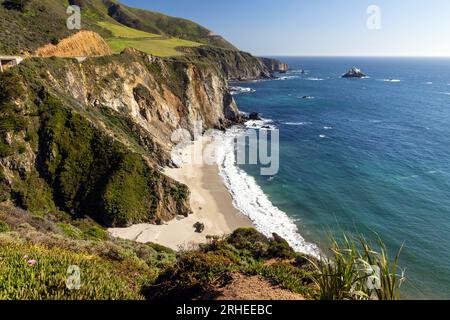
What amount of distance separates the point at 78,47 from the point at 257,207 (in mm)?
38428

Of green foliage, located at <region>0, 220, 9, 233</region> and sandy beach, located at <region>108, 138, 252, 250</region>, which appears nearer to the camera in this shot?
green foliage, located at <region>0, 220, 9, 233</region>

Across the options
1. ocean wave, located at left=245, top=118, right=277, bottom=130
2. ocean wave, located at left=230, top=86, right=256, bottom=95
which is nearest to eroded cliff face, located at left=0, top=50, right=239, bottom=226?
ocean wave, located at left=245, top=118, right=277, bottom=130

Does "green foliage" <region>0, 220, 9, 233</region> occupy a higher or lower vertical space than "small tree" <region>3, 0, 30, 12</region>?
lower

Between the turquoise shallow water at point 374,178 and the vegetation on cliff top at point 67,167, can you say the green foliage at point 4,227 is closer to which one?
the vegetation on cliff top at point 67,167

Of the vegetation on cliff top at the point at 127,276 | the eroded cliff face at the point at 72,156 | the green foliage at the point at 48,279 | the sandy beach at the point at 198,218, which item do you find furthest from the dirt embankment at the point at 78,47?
the green foliage at the point at 48,279

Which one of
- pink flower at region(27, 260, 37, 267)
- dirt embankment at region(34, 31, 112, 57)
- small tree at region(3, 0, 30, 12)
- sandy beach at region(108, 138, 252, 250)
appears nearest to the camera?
→ pink flower at region(27, 260, 37, 267)

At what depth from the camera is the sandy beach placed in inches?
1211

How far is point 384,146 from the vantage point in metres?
59.4

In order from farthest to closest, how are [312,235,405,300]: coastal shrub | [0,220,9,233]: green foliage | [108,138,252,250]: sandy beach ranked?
[108,138,252,250]: sandy beach, [0,220,9,233]: green foliage, [312,235,405,300]: coastal shrub

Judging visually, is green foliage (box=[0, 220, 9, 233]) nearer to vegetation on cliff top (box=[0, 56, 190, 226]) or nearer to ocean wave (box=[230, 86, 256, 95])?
vegetation on cliff top (box=[0, 56, 190, 226])

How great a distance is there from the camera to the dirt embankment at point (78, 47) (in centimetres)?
4686

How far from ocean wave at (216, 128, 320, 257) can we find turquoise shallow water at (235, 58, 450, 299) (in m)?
1.05

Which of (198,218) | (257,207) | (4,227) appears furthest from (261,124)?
(4,227)

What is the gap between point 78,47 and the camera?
2073 inches
